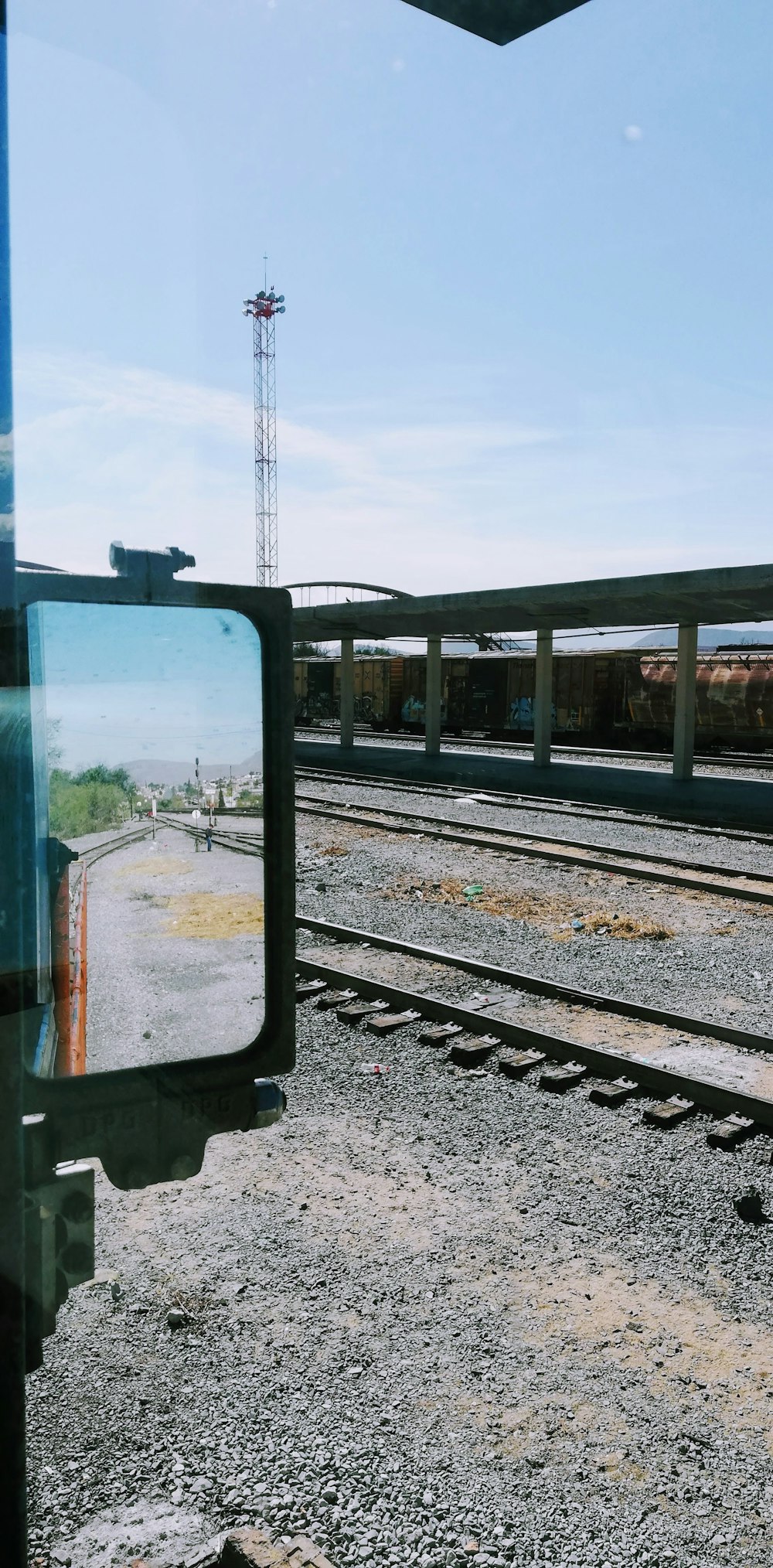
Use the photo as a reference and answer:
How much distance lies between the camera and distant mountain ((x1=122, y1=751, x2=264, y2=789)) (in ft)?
4.78

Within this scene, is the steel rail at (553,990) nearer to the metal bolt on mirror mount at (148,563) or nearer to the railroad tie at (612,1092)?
the railroad tie at (612,1092)

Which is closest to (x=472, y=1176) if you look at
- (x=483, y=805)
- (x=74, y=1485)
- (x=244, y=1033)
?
(x=74, y=1485)

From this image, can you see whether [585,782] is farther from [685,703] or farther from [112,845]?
[112,845]

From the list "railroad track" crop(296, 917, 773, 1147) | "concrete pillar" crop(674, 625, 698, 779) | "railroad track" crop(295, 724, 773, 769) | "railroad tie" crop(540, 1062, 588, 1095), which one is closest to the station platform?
"concrete pillar" crop(674, 625, 698, 779)

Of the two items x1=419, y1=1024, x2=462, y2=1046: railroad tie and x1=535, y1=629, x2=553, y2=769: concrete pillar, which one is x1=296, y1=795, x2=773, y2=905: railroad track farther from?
x1=535, y1=629, x2=553, y2=769: concrete pillar

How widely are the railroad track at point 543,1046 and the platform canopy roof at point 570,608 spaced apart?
11.5 metres

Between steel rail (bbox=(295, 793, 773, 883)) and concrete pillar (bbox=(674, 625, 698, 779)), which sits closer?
steel rail (bbox=(295, 793, 773, 883))

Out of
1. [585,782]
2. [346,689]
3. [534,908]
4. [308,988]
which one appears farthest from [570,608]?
[308,988]

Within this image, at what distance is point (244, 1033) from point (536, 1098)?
5.39 m

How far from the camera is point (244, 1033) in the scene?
1613 millimetres

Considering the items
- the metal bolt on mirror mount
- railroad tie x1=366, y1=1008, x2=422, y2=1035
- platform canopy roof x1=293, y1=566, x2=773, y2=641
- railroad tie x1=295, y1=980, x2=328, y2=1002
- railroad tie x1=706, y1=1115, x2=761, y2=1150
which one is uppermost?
platform canopy roof x1=293, y1=566, x2=773, y2=641

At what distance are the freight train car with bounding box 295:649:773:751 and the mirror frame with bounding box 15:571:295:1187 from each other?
3000cm

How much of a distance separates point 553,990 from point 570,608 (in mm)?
14999

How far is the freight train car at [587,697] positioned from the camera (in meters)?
30.7
